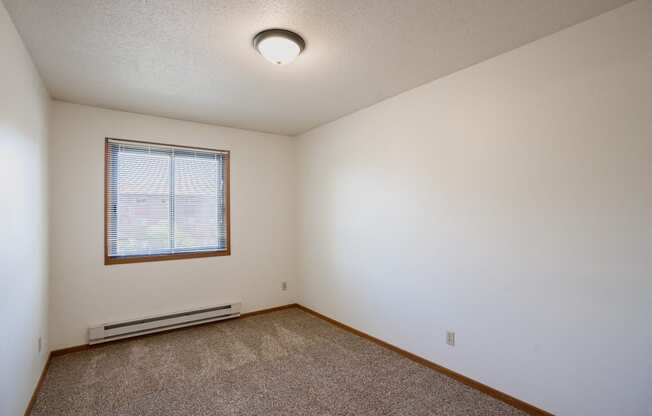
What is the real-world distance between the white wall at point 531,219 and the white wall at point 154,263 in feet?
5.74

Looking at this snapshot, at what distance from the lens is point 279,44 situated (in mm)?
2201

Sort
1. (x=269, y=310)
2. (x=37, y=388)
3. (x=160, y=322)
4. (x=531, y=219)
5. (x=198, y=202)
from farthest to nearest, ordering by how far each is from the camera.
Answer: (x=269, y=310)
(x=198, y=202)
(x=160, y=322)
(x=37, y=388)
(x=531, y=219)

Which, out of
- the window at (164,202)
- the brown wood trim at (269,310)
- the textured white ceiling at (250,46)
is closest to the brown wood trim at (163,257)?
the window at (164,202)

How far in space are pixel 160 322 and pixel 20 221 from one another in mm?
2039

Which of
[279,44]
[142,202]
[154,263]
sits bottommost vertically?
[154,263]

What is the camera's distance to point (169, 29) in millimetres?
2119

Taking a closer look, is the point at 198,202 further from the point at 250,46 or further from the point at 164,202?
the point at 250,46

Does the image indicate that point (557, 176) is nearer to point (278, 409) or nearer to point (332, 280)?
point (278, 409)

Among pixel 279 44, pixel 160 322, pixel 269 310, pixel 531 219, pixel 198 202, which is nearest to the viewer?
pixel 279 44

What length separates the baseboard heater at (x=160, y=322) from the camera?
350cm

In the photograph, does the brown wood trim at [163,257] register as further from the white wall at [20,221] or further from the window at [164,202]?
the white wall at [20,221]

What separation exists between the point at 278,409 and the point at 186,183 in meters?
2.92

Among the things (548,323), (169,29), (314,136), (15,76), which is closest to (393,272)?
(548,323)

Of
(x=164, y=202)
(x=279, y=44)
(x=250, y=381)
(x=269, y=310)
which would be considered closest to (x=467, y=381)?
(x=250, y=381)
